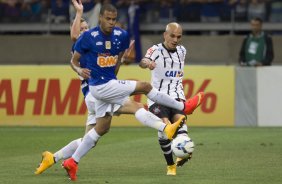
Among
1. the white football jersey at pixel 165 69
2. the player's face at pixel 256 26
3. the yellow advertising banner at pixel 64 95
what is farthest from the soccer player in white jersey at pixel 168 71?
the player's face at pixel 256 26

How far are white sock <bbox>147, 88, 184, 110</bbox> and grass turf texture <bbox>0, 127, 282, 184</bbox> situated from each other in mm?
920

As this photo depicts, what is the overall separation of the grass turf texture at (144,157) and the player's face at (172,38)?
1721 millimetres

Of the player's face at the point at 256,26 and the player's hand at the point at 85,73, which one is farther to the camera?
the player's face at the point at 256,26

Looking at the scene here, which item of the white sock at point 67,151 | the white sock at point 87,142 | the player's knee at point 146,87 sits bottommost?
the white sock at point 67,151

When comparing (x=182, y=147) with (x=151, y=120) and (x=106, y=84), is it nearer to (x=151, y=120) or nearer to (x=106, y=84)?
(x=151, y=120)

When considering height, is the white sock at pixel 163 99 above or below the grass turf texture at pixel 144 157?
above

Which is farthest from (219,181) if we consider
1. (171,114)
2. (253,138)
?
(253,138)

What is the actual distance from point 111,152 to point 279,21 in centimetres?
1299

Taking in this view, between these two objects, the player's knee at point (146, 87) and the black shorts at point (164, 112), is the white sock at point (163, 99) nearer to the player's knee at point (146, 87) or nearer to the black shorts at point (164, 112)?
the player's knee at point (146, 87)

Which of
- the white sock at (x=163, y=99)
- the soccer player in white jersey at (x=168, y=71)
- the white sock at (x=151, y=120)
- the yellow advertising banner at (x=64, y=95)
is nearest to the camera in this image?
the white sock at (x=151, y=120)

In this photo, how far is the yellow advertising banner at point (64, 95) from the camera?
74.9ft

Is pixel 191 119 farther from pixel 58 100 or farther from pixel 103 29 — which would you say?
pixel 103 29

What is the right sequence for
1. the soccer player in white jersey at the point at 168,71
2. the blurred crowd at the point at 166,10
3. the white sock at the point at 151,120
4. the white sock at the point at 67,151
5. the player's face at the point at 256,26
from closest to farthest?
the white sock at the point at 151,120 < the white sock at the point at 67,151 < the soccer player in white jersey at the point at 168,71 < the player's face at the point at 256,26 < the blurred crowd at the point at 166,10

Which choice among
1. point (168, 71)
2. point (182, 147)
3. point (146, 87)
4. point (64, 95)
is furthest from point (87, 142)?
point (64, 95)
